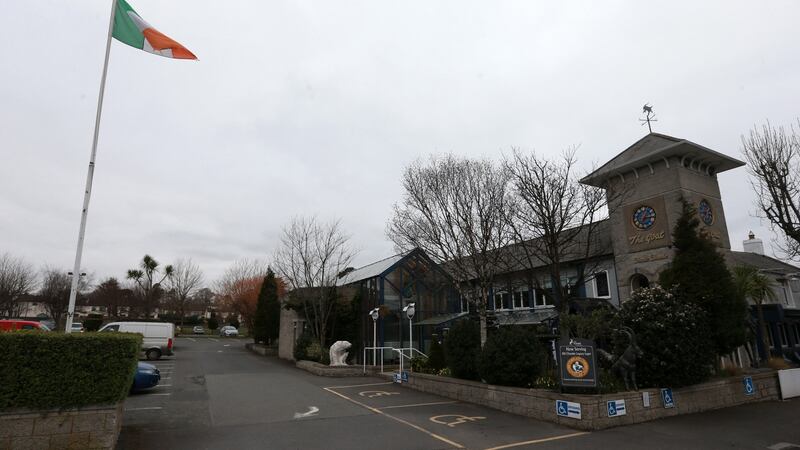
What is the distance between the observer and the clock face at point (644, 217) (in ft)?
59.1

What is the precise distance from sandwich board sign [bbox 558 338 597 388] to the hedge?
950 centimetres

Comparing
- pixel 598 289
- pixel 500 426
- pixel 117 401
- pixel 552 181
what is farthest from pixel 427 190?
pixel 117 401

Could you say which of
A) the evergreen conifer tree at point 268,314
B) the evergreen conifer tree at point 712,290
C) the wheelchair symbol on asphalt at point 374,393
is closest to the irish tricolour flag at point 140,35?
the wheelchair symbol on asphalt at point 374,393

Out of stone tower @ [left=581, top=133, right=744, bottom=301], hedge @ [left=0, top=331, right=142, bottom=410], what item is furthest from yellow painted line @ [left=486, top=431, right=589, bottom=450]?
stone tower @ [left=581, top=133, right=744, bottom=301]

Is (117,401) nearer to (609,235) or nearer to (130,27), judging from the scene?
(130,27)

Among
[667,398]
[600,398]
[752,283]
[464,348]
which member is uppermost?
[752,283]

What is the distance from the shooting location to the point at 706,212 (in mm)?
18359

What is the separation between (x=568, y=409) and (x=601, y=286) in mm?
12150

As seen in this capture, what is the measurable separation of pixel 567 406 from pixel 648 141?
1416 cm

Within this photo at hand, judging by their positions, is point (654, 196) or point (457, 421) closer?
point (457, 421)

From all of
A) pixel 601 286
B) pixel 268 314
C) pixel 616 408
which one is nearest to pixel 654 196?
pixel 601 286

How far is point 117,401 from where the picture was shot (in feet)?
24.5

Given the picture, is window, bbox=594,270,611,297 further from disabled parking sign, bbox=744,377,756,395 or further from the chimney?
the chimney

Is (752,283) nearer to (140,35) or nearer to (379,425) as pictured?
(379,425)
